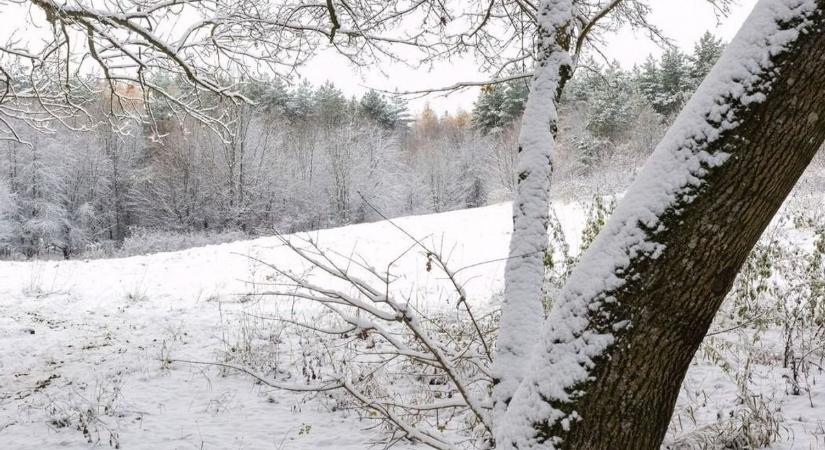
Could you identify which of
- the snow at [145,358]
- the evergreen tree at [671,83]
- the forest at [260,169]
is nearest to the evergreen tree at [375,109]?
the forest at [260,169]

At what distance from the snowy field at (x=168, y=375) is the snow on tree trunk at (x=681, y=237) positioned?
404mm

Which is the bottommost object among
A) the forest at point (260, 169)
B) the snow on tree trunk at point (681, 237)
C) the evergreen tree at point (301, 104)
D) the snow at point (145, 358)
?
the snow at point (145, 358)

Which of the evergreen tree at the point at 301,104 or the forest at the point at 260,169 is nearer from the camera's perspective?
the forest at the point at 260,169

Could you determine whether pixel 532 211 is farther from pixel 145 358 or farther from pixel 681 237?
pixel 145 358

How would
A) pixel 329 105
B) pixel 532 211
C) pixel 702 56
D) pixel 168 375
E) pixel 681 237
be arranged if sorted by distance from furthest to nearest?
pixel 329 105 → pixel 702 56 → pixel 168 375 → pixel 532 211 → pixel 681 237

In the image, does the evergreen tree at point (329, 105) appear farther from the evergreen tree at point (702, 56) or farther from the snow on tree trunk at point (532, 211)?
the snow on tree trunk at point (532, 211)

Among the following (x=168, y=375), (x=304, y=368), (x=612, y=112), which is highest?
(x=612, y=112)

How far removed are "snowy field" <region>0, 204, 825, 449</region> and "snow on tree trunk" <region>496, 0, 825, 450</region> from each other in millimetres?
404

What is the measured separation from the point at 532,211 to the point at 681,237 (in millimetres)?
1041

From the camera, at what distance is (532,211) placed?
2.15 meters

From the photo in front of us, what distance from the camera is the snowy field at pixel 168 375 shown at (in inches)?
130

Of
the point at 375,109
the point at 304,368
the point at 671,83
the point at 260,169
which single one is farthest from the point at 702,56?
the point at 304,368

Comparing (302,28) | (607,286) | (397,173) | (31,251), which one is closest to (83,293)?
(302,28)

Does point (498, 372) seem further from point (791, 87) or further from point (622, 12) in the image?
point (622, 12)
